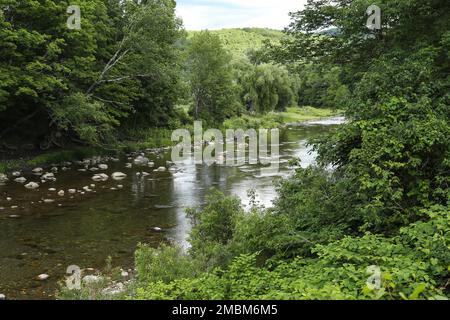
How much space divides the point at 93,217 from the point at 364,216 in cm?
1235

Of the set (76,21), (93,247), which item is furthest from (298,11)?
(76,21)

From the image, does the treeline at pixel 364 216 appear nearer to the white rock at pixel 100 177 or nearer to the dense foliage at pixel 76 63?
the white rock at pixel 100 177

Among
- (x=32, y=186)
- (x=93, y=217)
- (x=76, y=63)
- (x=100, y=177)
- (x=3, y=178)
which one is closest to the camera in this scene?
(x=93, y=217)

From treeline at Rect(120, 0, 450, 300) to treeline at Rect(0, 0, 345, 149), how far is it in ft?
26.6

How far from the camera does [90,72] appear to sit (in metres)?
29.9

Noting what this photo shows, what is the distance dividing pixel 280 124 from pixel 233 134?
41.6 feet

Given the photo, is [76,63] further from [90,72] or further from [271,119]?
[271,119]

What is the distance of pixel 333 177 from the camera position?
10102 millimetres

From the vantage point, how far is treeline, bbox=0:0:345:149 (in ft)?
81.0

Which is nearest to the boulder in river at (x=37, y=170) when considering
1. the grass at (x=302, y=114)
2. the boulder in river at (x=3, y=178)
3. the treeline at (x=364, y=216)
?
the boulder in river at (x=3, y=178)

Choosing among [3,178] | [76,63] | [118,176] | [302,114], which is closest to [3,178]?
[3,178]

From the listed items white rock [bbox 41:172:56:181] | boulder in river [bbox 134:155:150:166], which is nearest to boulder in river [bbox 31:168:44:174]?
white rock [bbox 41:172:56:181]

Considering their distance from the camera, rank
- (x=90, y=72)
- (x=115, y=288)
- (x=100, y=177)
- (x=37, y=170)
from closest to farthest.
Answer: (x=115, y=288)
(x=100, y=177)
(x=37, y=170)
(x=90, y=72)

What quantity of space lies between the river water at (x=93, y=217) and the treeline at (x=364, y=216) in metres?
3.05
